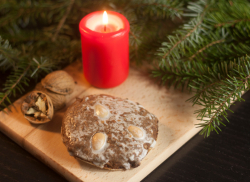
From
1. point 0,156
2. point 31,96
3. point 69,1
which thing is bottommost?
point 0,156

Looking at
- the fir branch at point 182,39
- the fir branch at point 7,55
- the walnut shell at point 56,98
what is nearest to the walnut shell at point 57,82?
the walnut shell at point 56,98

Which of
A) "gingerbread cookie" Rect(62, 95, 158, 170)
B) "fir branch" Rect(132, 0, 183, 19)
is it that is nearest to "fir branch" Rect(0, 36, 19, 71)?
"gingerbread cookie" Rect(62, 95, 158, 170)

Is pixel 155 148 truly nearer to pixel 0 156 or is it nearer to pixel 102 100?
pixel 102 100

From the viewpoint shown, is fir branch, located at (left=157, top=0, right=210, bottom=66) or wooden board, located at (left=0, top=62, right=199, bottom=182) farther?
fir branch, located at (left=157, top=0, right=210, bottom=66)

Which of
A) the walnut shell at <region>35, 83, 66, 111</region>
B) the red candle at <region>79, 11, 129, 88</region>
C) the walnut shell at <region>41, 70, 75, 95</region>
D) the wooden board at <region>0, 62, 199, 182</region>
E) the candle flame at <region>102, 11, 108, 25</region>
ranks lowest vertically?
the wooden board at <region>0, 62, 199, 182</region>

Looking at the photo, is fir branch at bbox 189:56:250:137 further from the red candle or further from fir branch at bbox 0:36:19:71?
fir branch at bbox 0:36:19:71

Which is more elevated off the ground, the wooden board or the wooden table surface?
the wooden board

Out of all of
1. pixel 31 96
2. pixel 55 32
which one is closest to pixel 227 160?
pixel 31 96

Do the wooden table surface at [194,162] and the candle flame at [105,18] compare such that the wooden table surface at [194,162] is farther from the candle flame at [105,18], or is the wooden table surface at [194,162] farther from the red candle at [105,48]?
the candle flame at [105,18]
